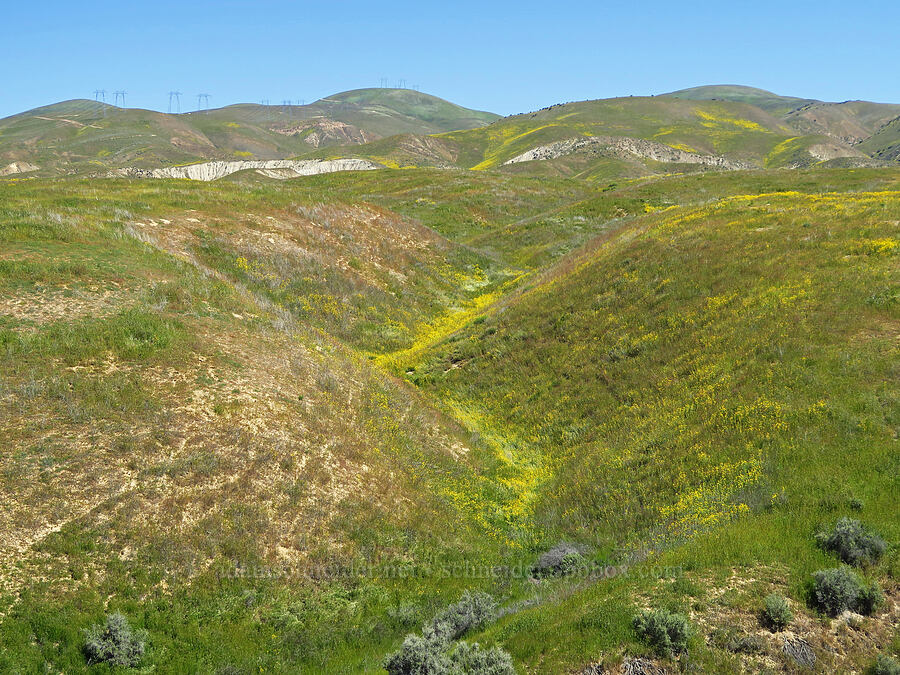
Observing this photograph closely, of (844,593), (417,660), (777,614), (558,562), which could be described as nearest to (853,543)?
(844,593)

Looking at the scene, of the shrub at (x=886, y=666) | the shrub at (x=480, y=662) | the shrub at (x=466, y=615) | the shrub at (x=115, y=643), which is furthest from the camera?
the shrub at (x=466, y=615)

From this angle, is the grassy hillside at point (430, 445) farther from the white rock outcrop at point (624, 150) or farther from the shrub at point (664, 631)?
the white rock outcrop at point (624, 150)

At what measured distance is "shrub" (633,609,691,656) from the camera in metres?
8.46

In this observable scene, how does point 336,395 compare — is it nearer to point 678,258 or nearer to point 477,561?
point 477,561

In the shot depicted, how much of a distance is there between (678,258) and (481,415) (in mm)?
13882

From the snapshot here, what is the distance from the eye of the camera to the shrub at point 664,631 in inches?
333

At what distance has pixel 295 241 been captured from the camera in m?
33.8

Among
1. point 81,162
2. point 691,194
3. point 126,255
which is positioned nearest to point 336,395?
point 126,255

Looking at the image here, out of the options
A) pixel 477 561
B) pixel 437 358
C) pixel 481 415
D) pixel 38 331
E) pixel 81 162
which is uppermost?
pixel 81 162

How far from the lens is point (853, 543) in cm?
970

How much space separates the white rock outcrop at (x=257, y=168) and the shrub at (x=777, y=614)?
13929cm

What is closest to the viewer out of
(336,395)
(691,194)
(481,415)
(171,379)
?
(171,379)

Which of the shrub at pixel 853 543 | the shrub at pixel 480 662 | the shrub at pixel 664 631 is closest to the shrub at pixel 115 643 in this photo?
the shrub at pixel 480 662

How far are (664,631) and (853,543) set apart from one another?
4474 mm
